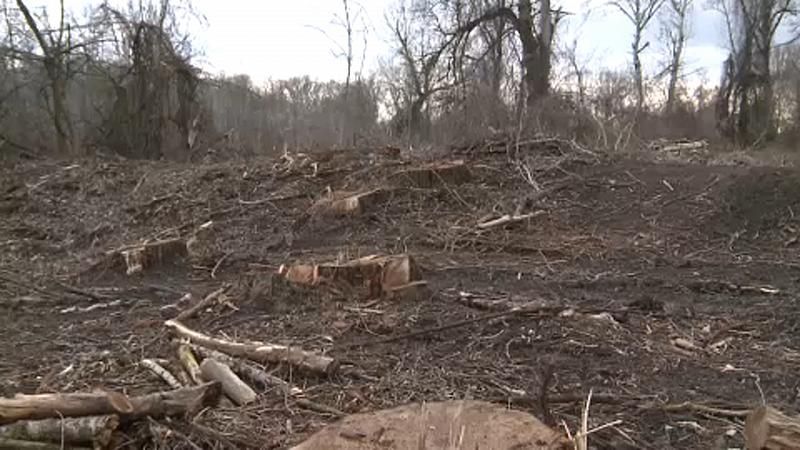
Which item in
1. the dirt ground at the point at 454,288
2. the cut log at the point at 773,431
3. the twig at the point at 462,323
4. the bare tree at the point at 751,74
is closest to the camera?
the cut log at the point at 773,431

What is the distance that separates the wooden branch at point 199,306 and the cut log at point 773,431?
412 centimetres

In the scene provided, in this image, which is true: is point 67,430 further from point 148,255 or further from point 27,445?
point 148,255

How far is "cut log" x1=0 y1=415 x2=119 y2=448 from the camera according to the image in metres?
3.11

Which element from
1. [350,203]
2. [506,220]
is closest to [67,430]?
[506,220]

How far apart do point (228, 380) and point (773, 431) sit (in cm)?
275

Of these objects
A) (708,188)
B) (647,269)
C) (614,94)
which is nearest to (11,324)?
(647,269)

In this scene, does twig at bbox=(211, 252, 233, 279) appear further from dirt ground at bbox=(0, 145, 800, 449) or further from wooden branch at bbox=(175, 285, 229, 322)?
wooden branch at bbox=(175, 285, 229, 322)

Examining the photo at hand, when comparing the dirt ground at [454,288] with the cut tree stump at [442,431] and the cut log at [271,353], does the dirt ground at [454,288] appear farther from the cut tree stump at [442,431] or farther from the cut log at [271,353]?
the cut tree stump at [442,431]

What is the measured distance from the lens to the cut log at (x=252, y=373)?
4.03 meters

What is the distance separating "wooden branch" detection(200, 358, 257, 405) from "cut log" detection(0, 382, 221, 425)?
555 millimetres

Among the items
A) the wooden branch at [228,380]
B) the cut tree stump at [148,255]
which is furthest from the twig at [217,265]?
the wooden branch at [228,380]

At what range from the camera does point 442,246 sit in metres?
8.29

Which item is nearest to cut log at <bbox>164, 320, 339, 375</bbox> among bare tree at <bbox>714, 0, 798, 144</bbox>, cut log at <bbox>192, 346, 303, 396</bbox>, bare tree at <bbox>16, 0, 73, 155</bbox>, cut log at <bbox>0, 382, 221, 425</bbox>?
cut log at <bbox>192, 346, 303, 396</bbox>

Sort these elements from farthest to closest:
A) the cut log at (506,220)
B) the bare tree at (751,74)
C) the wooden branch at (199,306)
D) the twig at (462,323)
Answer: the bare tree at (751,74) → the cut log at (506,220) → the wooden branch at (199,306) → the twig at (462,323)
